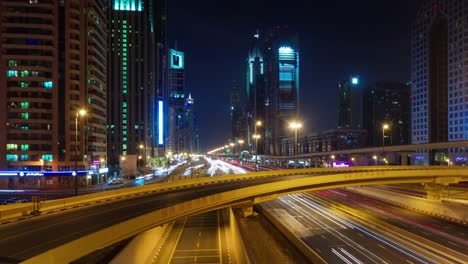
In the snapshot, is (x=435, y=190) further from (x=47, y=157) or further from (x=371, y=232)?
(x=47, y=157)

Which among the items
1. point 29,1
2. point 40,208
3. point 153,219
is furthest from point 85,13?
point 153,219

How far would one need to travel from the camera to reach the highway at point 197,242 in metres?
40.9

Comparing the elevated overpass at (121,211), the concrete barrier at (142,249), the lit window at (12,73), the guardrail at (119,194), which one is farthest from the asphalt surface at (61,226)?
the lit window at (12,73)

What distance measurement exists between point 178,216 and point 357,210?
3936 centimetres

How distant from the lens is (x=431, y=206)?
182ft

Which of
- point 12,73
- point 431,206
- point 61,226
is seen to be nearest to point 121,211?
point 61,226

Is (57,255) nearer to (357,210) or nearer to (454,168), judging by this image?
(357,210)

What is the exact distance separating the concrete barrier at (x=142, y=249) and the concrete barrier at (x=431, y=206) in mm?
39751

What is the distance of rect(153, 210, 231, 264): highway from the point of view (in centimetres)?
4088

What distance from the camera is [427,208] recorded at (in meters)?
55.8

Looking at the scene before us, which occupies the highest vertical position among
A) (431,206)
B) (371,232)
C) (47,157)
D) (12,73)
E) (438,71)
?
(438,71)

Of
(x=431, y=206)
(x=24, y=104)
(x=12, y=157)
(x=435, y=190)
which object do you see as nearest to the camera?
(x=431, y=206)

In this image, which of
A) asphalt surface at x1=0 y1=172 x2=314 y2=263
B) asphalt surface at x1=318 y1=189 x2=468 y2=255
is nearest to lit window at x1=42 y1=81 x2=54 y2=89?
asphalt surface at x1=0 y1=172 x2=314 y2=263

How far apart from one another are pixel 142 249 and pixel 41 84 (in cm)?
6270
